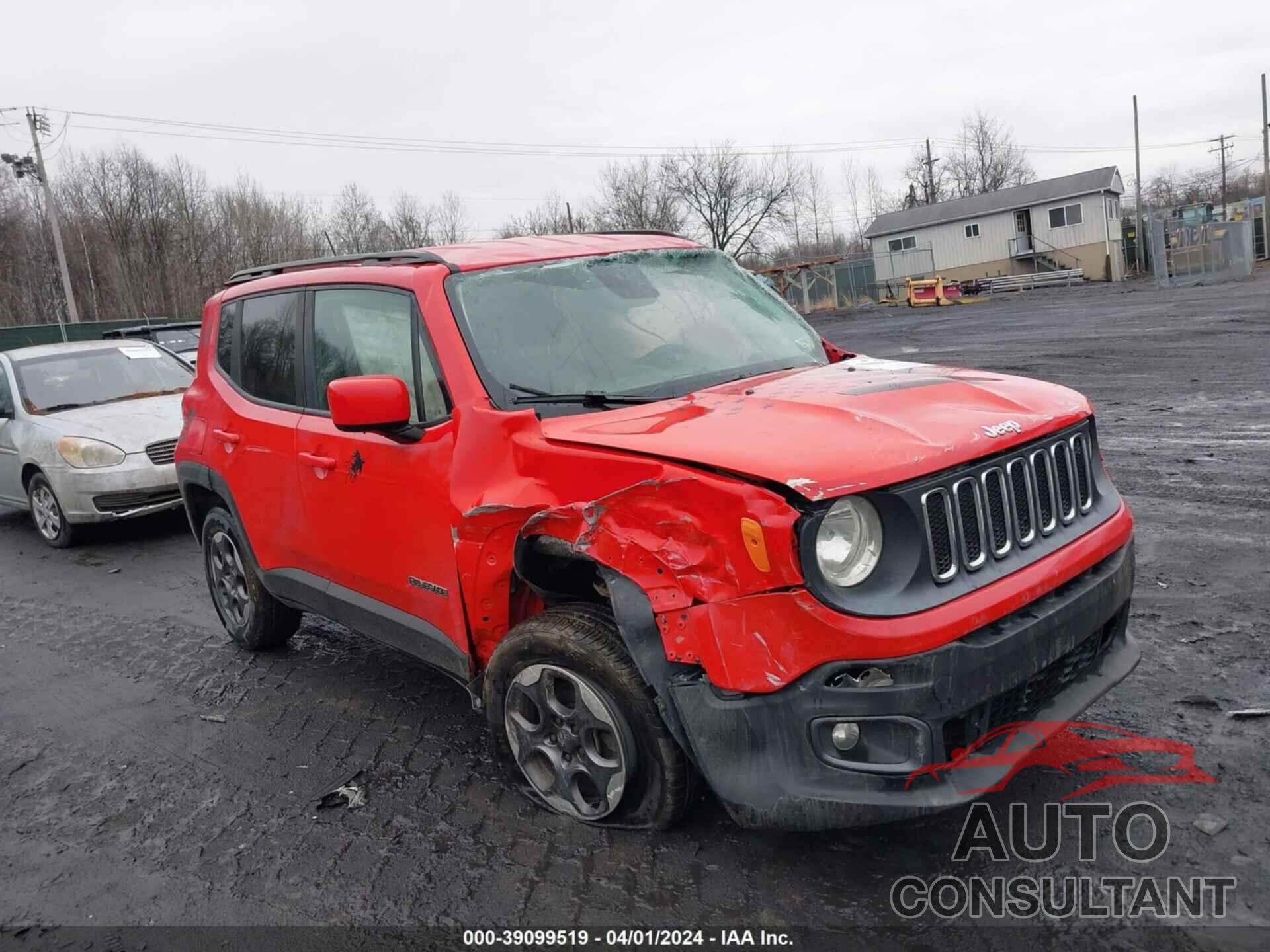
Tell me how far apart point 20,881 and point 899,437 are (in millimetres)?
3321

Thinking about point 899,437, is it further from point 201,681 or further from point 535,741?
point 201,681

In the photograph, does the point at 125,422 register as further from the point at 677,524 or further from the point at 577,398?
the point at 677,524

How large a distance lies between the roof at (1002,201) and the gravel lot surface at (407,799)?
163 feet

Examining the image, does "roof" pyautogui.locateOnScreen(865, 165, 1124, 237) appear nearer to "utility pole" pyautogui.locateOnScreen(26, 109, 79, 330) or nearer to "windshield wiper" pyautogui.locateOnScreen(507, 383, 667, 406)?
"utility pole" pyautogui.locateOnScreen(26, 109, 79, 330)

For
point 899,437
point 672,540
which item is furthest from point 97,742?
point 899,437

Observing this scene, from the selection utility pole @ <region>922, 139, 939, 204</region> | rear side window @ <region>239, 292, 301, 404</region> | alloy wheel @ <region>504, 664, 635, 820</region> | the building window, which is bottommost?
alloy wheel @ <region>504, 664, 635, 820</region>

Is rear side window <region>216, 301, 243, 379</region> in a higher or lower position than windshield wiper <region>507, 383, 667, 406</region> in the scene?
higher

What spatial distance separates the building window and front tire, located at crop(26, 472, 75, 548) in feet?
171

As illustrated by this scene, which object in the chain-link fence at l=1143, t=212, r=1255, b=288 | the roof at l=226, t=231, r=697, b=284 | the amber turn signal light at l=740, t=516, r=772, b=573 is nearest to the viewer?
the amber turn signal light at l=740, t=516, r=772, b=573

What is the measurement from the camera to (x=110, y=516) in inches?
327

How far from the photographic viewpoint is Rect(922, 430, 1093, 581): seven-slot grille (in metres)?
2.72

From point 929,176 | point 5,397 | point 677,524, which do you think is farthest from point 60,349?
point 929,176

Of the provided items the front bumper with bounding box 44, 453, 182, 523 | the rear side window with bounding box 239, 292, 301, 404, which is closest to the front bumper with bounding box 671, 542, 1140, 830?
the rear side window with bounding box 239, 292, 301, 404

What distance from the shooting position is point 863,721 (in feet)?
8.46
